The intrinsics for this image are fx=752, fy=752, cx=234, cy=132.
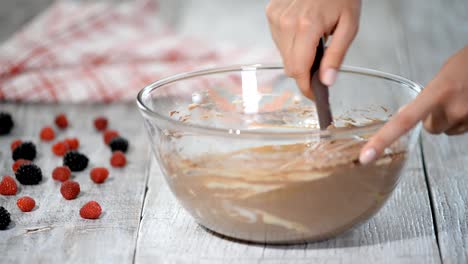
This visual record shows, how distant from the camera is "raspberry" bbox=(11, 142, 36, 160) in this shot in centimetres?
195

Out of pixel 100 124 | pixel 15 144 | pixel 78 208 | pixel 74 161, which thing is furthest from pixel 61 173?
pixel 100 124

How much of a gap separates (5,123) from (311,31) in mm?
1073

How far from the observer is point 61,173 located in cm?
183

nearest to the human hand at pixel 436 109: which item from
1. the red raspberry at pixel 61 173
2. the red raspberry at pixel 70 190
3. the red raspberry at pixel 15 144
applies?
the red raspberry at pixel 70 190

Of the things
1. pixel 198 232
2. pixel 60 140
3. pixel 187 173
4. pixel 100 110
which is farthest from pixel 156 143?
pixel 100 110

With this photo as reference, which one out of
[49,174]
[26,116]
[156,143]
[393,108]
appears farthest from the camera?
[26,116]

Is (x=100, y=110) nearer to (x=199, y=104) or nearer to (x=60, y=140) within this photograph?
(x=60, y=140)

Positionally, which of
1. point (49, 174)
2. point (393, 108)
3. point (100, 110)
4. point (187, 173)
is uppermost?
point (187, 173)

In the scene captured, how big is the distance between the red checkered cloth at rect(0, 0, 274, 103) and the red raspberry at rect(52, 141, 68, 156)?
0.48m

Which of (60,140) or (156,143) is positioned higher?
(156,143)

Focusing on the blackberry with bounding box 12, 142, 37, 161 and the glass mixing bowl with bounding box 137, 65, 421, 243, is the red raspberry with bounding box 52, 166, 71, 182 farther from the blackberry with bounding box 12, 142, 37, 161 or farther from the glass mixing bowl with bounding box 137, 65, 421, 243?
the glass mixing bowl with bounding box 137, 65, 421, 243

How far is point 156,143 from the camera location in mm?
1448

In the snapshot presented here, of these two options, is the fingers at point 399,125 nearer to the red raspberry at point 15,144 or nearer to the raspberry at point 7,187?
the raspberry at point 7,187

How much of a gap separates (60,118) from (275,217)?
1.09m
